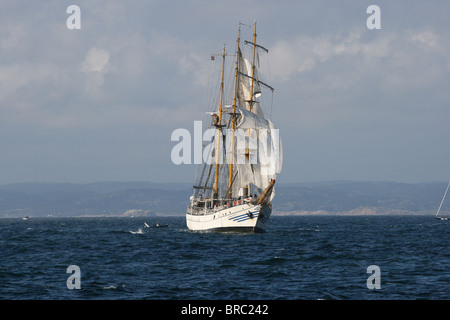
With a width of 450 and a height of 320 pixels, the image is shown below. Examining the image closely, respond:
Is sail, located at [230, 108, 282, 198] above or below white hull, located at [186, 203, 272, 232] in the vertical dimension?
above

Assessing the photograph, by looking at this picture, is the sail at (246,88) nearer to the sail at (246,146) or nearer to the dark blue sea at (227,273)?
the sail at (246,146)

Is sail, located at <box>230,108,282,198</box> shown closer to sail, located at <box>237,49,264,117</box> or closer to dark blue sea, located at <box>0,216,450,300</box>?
sail, located at <box>237,49,264,117</box>

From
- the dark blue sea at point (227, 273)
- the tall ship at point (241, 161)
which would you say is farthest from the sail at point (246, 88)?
the dark blue sea at point (227, 273)

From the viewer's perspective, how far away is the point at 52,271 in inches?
1491

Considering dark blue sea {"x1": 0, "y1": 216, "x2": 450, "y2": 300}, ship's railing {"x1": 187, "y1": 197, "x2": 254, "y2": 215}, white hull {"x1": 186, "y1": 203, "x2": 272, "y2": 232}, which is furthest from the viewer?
ship's railing {"x1": 187, "y1": 197, "x2": 254, "y2": 215}

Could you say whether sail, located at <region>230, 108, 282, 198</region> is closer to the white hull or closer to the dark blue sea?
the white hull

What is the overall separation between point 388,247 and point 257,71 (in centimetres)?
4057

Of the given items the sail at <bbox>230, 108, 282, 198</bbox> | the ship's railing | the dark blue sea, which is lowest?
the dark blue sea

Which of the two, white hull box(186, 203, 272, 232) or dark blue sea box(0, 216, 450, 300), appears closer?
dark blue sea box(0, 216, 450, 300)

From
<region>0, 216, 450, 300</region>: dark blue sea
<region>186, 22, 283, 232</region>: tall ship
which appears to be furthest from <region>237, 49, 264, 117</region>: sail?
<region>0, 216, 450, 300</region>: dark blue sea

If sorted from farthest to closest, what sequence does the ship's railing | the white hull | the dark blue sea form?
the ship's railing
the white hull
the dark blue sea
